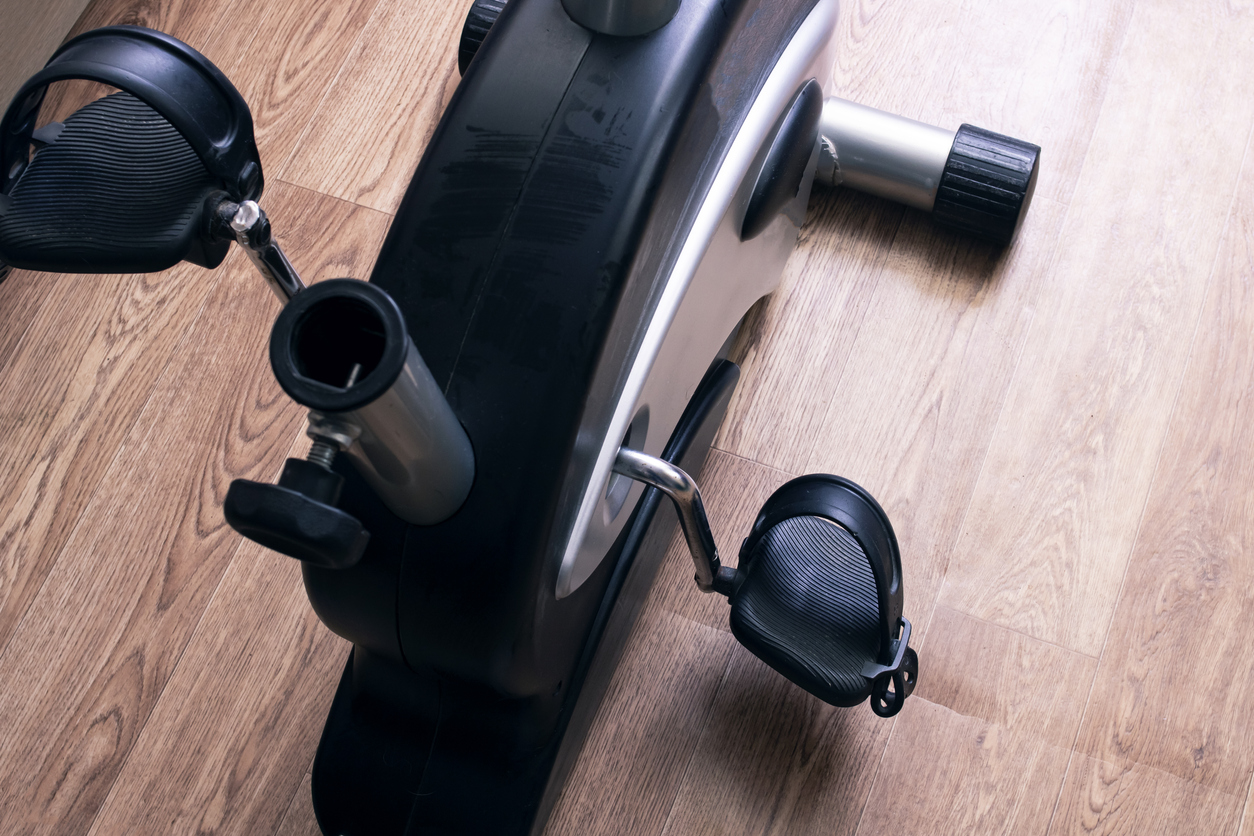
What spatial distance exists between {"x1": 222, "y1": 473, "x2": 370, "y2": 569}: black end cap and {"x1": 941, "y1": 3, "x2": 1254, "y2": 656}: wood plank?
752mm

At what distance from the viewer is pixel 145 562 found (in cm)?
115

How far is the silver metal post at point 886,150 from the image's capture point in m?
1.22

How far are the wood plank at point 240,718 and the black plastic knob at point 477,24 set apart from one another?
647mm

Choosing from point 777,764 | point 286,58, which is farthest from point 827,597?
point 286,58

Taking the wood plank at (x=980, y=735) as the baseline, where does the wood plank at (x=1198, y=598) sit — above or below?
above

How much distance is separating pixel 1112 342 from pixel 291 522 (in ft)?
3.28

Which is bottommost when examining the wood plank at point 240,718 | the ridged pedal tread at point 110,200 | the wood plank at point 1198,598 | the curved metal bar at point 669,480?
the wood plank at point 240,718

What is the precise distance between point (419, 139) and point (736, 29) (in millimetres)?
642

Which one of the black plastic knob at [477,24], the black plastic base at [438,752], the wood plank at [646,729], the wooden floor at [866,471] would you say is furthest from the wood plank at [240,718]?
the black plastic knob at [477,24]

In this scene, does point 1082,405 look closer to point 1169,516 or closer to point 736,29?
point 1169,516

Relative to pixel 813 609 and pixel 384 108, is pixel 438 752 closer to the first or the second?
pixel 813 609

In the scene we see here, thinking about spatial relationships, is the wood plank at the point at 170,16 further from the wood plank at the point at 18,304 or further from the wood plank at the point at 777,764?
the wood plank at the point at 777,764

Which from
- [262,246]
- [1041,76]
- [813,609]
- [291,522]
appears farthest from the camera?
[1041,76]

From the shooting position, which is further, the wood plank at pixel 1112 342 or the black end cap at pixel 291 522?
the wood plank at pixel 1112 342
